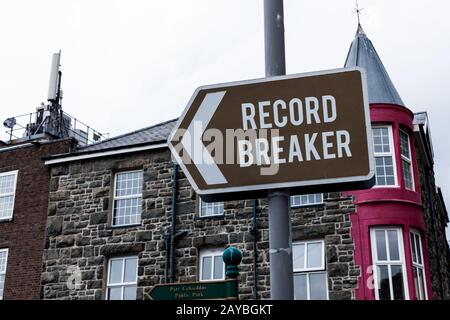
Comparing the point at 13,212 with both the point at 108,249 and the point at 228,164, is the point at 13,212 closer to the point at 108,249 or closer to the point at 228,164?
the point at 108,249

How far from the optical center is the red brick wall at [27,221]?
734 inches

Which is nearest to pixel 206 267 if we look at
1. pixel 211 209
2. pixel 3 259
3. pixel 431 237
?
pixel 211 209

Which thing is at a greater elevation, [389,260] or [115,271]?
[115,271]

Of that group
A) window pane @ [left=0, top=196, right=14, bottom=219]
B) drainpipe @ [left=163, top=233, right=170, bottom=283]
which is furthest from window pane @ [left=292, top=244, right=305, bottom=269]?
window pane @ [left=0, top=196, right=14, bottom=219]

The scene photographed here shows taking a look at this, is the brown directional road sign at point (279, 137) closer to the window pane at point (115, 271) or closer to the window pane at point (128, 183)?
the window pane at point (115, 271)

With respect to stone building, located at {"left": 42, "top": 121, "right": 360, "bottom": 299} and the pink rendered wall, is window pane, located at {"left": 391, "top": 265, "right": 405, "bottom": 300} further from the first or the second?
stone building, located at {"left": 42, "top": 121, "right": 360, "bottom": 299}

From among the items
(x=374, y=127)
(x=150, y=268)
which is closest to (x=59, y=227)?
(x=150, y=268)

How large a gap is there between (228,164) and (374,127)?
13.9 m

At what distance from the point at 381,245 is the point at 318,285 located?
6.22 feet

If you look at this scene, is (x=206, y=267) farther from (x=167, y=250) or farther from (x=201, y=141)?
(x=201, y=141)

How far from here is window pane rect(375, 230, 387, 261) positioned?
15.6 metres

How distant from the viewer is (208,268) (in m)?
16.8

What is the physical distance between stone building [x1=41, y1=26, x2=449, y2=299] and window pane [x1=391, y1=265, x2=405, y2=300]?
27mm

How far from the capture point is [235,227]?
16.8 m
